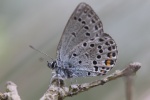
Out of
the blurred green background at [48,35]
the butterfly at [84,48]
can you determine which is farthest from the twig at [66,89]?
the blurred green background at [48,35]

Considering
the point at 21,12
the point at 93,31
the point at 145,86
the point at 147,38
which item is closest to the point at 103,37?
the point at 93,31

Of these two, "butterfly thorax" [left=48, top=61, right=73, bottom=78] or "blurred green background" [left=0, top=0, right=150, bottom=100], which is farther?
"blurred green background" [left=0, top=0, right=150, bottom=100]

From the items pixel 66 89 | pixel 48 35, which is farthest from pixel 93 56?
pixel 48 35

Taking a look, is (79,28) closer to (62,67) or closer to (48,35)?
(62,67)

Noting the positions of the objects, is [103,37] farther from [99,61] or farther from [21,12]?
[21,12]

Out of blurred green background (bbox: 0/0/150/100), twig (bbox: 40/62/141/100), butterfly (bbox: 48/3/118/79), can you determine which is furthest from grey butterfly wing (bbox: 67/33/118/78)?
blurred green background (bbox: 0/0/150/100)

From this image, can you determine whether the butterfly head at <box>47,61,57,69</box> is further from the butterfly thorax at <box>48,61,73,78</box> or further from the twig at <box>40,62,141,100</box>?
the twig at <box>40,62,141,100</box>

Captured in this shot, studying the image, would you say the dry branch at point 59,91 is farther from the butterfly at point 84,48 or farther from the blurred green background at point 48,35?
the blurred green background at point 48,35
